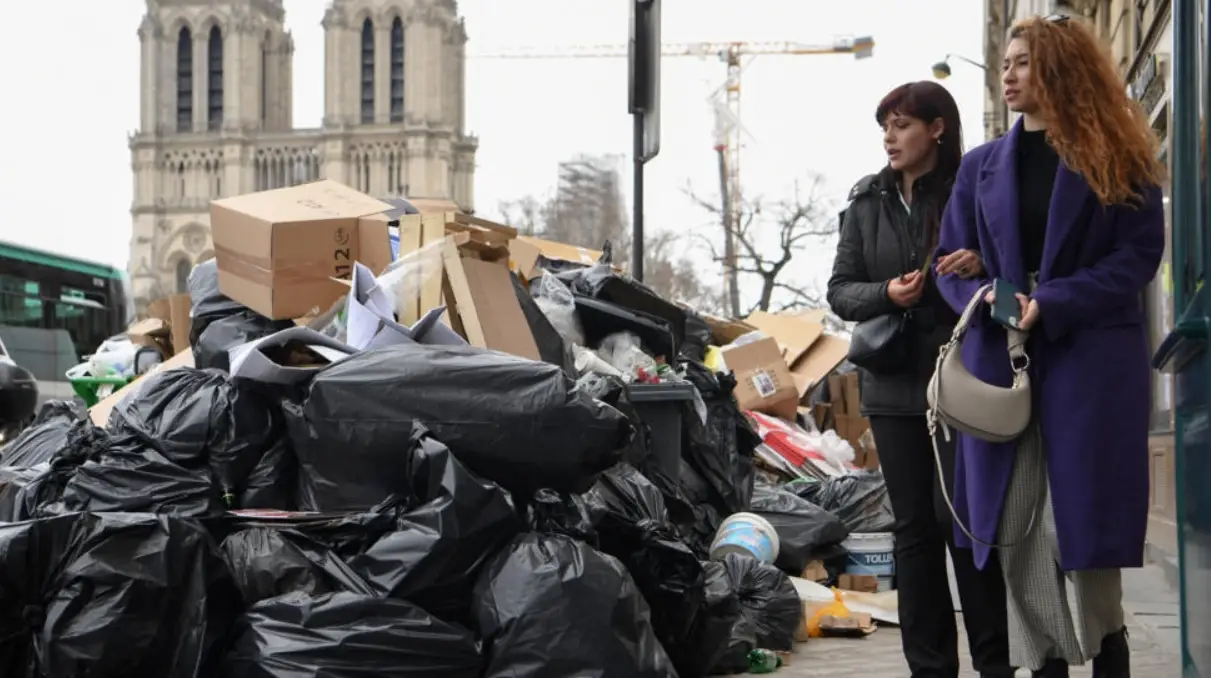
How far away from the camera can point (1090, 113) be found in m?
3.40

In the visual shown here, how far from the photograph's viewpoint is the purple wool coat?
10.7 feet

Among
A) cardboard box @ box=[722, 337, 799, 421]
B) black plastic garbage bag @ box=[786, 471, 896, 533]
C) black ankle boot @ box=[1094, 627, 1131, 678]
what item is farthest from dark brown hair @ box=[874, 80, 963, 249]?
cardboard box @ box=[722, 337, 799, 421]

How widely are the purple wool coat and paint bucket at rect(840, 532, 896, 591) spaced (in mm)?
3433

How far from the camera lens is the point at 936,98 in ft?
13.2

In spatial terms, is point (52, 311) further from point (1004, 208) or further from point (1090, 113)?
point (1090, 113)

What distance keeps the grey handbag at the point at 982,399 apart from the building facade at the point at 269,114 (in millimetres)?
100080

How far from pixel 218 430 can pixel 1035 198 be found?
2.32 metres

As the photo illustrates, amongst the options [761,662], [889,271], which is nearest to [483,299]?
[761,662]

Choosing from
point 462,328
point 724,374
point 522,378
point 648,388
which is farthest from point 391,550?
point 724,374

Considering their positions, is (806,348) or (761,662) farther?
(806,348)

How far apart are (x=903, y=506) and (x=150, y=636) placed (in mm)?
1862

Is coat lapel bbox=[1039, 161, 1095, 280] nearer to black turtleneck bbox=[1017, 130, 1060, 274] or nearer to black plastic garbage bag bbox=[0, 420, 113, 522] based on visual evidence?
black turtleneck bbox=[1017, 130, 1060, 274]

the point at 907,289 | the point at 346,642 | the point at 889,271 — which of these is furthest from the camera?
the point at 889,271

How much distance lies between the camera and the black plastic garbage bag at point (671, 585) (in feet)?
14.3
